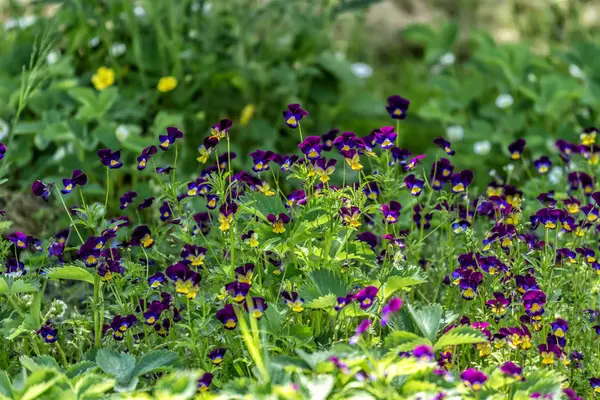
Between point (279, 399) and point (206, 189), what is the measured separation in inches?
29.5

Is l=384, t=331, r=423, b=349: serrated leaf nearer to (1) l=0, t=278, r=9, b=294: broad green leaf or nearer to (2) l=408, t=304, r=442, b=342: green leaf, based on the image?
(2) l=408, t=304, r=442, b=342: green leaf

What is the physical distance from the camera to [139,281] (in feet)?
7.30

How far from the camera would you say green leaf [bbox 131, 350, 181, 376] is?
6.23ft

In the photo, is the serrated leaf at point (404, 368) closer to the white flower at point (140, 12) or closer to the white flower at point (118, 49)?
the white flower at point (118, 49)

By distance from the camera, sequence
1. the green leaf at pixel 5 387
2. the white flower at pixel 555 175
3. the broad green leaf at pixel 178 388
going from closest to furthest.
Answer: the broad green leaf at pixel 178 388 → the green leaf at pixel 5 387 → the white flower at pixel 555 175

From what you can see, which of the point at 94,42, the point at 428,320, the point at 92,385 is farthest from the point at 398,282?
the point at 94,42

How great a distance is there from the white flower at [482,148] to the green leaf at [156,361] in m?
2.16

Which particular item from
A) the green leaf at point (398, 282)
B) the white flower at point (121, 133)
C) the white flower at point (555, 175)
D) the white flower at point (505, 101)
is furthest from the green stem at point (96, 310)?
the white flower at point (505, 101)

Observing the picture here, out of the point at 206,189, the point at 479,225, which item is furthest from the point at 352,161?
the point at 479,225

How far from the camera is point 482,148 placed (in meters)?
3.76

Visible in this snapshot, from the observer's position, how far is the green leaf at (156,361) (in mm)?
1900

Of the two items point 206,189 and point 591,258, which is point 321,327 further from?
point 591,258

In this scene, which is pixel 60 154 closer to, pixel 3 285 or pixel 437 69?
pixel 3 285

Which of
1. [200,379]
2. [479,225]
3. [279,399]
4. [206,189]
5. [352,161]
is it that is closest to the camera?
[279,399]
